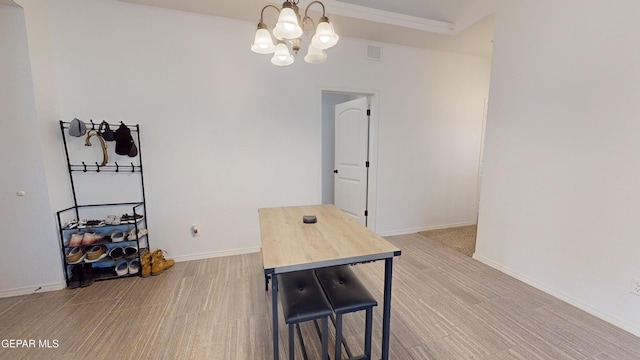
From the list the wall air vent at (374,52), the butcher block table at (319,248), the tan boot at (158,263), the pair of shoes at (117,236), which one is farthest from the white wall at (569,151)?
the pair of shoes at (117,236)

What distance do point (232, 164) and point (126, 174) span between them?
106 centimetres

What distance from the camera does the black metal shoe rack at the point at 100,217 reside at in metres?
2.36

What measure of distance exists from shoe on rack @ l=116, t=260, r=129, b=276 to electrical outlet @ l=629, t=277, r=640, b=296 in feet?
14.0

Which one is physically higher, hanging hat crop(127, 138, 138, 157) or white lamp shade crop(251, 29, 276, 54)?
white lamp shade crop(251, 29, 276, 54)

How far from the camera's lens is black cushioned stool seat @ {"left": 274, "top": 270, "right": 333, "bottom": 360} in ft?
4.27

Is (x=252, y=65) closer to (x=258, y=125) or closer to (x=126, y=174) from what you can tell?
(x=258, y=125)

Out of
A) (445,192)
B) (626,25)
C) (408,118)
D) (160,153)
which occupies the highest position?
(626,25)

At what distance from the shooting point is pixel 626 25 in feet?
5.77

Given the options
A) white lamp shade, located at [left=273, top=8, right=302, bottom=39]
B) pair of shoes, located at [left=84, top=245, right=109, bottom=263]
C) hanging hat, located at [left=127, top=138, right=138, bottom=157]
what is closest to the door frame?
white lamp shade, located at [left=273, top=8, right=302, bottom=39]

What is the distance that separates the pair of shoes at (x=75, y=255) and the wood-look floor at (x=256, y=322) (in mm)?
271

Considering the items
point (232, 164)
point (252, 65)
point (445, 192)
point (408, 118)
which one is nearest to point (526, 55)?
point (408, 118)

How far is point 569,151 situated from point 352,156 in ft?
7.88

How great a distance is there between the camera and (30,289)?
7.30 ft

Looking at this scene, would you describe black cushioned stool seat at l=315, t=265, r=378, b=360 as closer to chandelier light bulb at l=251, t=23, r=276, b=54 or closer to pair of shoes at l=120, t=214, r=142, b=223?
chandelier light bulb at l=251, t=23, r=276, b=54
